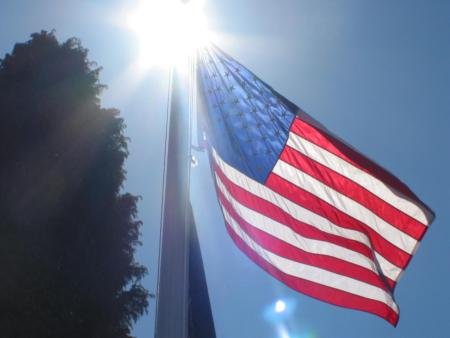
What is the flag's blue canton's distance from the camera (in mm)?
5566

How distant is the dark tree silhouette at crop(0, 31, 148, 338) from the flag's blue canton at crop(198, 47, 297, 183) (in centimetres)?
317

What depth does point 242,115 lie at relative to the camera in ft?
18.5

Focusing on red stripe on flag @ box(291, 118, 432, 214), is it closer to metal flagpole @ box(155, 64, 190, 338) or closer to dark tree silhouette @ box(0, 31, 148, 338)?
metal flagpole @ box(155, 64, 190, 338)

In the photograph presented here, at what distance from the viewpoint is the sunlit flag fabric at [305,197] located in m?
5.60

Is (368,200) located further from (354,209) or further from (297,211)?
(297,211)

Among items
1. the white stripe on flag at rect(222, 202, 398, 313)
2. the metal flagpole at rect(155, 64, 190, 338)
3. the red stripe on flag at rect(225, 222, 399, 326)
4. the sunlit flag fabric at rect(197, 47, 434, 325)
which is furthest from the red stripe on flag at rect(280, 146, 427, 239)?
the metal flagpole at rect(155, 64, 190, 338)

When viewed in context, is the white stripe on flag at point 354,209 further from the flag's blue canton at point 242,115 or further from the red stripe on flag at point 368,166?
the red stripe on flag at point 368,166

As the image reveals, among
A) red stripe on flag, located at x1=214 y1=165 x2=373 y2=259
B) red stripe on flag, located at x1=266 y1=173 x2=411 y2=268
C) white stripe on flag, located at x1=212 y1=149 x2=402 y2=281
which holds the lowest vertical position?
red stripe on flag, located at x1=214 y1=165 x2=373 y2=259

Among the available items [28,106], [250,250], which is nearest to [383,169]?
[250,250]

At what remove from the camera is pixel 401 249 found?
5.78 meters

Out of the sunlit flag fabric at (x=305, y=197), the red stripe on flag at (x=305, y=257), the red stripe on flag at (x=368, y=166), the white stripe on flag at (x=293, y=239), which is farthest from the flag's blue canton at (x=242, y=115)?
the red stripe on flag at (x=305, y=257)

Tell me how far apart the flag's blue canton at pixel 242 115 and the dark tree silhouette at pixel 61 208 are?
317cm

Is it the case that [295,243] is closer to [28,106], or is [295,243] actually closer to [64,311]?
[64,311]

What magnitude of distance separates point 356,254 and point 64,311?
155 inches
